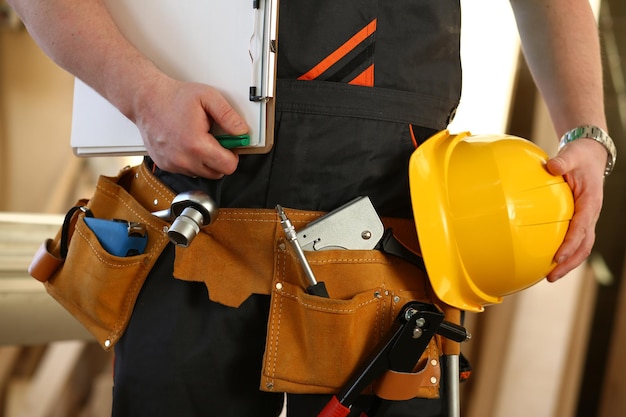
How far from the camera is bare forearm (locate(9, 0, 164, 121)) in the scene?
34.3 inches

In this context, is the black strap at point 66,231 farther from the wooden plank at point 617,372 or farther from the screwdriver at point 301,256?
the wooden plank at point 617,372

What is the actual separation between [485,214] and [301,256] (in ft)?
0.92

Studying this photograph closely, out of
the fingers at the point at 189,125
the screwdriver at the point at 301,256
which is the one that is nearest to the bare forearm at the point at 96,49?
the fingers at the point at 189,125

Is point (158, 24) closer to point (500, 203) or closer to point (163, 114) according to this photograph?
point (163, 114)

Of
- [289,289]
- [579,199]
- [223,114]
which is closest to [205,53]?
[223,114]

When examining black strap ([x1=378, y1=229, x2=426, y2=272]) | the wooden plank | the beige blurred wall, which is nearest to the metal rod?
black strap ([x1=378, y1=229, x2=426, y2=272])

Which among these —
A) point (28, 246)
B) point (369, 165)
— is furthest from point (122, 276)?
point (28, 246)

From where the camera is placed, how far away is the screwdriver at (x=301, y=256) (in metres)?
0.89

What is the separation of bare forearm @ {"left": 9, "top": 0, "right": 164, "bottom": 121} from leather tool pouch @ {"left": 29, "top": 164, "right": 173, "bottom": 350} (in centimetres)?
21

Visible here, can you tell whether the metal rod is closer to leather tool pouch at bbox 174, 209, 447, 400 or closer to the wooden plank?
leather tool pouch at bbox 174, 209, 447, 400

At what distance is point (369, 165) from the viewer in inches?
38.1

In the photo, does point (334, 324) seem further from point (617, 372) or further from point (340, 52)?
point (617, 372)

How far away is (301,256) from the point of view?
89 centimetres

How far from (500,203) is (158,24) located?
598 millimetres
